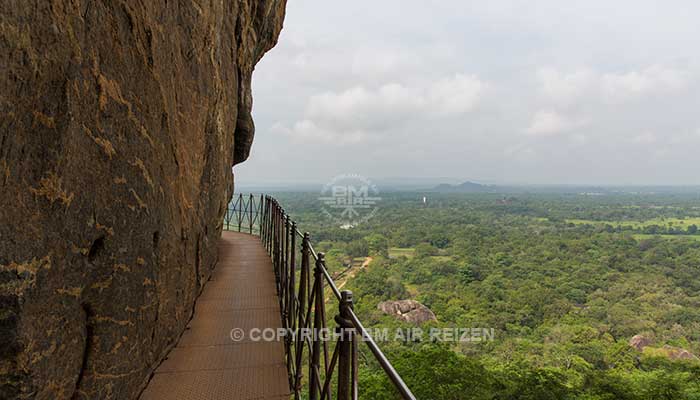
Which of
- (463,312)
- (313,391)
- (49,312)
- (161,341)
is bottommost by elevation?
(463,312)

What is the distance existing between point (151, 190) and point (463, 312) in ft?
131

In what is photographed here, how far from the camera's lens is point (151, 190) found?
2.74m

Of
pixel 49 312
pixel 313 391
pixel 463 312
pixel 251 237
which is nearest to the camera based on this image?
pixel 49 312

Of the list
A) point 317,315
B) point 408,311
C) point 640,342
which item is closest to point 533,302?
point 640,342

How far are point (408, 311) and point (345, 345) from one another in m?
34.2

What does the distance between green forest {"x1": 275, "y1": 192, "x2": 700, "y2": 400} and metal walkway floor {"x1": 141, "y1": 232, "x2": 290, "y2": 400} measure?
36.1 ft

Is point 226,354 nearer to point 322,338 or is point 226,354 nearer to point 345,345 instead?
point 322,338

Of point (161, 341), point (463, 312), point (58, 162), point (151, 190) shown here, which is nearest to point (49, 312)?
point (58, 162)

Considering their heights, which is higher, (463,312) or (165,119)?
(165,119)

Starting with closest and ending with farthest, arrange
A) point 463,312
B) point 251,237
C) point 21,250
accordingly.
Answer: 1. point 21,250
2. point 251,237
3. point 463,312

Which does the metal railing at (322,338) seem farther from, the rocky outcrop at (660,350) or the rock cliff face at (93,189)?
the rocky outcrop at (660,350)

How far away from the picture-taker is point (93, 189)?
2018 mm

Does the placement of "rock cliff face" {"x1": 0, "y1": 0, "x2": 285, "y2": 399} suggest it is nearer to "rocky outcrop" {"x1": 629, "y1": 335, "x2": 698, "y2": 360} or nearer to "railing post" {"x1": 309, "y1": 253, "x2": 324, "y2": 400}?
"railing post" {"x1": 309, "y1": 253, "x2": 324, "y2": 400}

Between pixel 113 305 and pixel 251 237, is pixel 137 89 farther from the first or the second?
pixel 251 237
